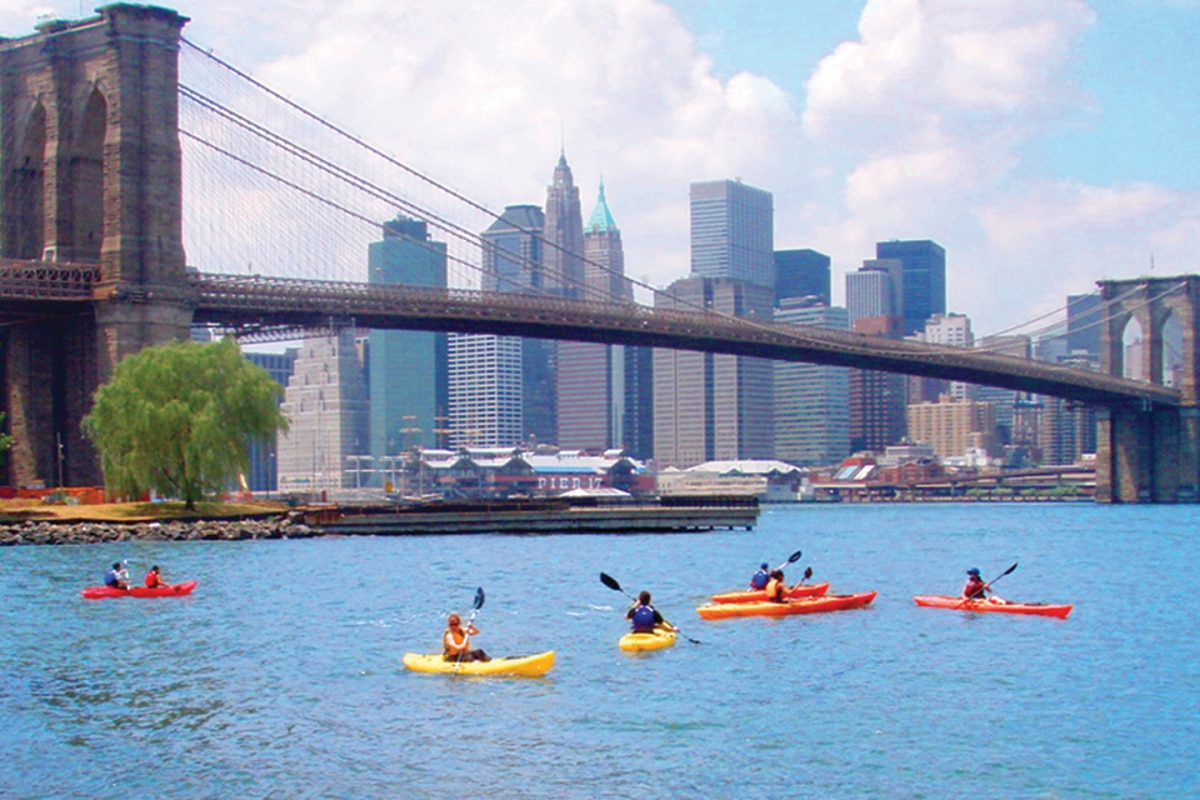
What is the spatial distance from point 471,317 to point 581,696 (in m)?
55.2

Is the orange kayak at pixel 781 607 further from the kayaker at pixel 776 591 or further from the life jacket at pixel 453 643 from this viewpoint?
the life jacket at pixel 453 643

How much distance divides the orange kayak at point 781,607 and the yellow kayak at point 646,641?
5.10 meters

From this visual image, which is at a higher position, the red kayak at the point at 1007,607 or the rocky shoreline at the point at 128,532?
the rocky shoreline at the point at 128,532

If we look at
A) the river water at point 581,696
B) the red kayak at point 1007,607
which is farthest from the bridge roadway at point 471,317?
the red kayak at point 1007,607

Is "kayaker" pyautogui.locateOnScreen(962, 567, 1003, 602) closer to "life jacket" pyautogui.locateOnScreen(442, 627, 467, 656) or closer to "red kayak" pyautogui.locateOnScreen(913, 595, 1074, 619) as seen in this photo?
"red kayak" pyautogui.locateOnScreen(913, 595, 1074, 619)

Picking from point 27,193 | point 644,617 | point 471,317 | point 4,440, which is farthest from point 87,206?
point 644,617

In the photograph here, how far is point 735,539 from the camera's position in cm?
7181

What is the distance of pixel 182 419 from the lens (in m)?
62.5

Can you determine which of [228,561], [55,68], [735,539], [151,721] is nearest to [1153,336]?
[735,539]

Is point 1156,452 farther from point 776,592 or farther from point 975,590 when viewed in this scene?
point 776,592

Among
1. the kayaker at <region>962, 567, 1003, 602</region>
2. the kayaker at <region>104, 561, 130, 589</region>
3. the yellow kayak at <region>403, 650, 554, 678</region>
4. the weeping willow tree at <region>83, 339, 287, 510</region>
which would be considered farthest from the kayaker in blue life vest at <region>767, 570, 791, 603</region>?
the weeping willow tree at <region>83, 339, 287, 510</region>

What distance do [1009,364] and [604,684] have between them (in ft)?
268

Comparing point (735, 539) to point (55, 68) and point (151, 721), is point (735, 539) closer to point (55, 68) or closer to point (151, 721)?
point (55, 68)

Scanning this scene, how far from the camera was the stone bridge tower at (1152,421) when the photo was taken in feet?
404
